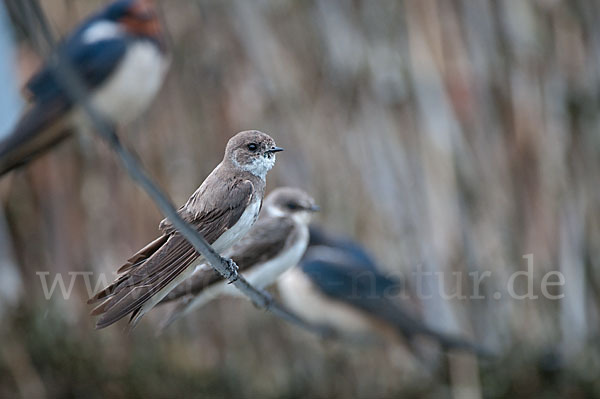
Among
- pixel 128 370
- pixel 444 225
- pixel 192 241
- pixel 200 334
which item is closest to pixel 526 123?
pixel 444 225

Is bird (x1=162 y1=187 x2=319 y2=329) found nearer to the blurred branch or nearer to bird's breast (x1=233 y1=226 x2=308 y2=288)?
bird's breast (x1=233 y1=226 x2=308 y2=288)

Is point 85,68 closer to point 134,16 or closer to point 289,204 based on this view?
point 134,16

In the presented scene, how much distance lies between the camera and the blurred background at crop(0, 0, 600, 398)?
312cm

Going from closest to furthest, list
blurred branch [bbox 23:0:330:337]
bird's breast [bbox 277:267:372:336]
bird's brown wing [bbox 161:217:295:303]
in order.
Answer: blurred branch [bbox 23:0:330:337] → bird's brown wing [bbox 161:217:295:303] → bird's breast [bbox 277:267:372:336]

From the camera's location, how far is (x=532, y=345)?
3877 mm

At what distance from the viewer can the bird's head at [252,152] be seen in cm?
52

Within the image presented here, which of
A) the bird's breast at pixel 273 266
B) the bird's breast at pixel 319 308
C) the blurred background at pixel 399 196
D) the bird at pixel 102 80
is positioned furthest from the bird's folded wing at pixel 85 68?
the bird's breast at pixel 319 308

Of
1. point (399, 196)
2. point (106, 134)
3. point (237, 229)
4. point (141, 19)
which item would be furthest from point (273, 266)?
point (399, 196)

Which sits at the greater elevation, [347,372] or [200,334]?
[200,334]

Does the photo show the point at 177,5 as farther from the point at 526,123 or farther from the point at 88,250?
the point at 526,123

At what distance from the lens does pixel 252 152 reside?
54 cm

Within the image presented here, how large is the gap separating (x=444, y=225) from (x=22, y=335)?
208 centimetres

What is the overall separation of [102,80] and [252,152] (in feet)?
1.93

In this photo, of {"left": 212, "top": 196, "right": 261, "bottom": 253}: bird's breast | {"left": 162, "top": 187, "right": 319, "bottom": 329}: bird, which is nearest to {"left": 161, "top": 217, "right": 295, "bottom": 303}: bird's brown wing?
{"left": 162, "top": 187, "right": 319, "bottom": 329}: bird
